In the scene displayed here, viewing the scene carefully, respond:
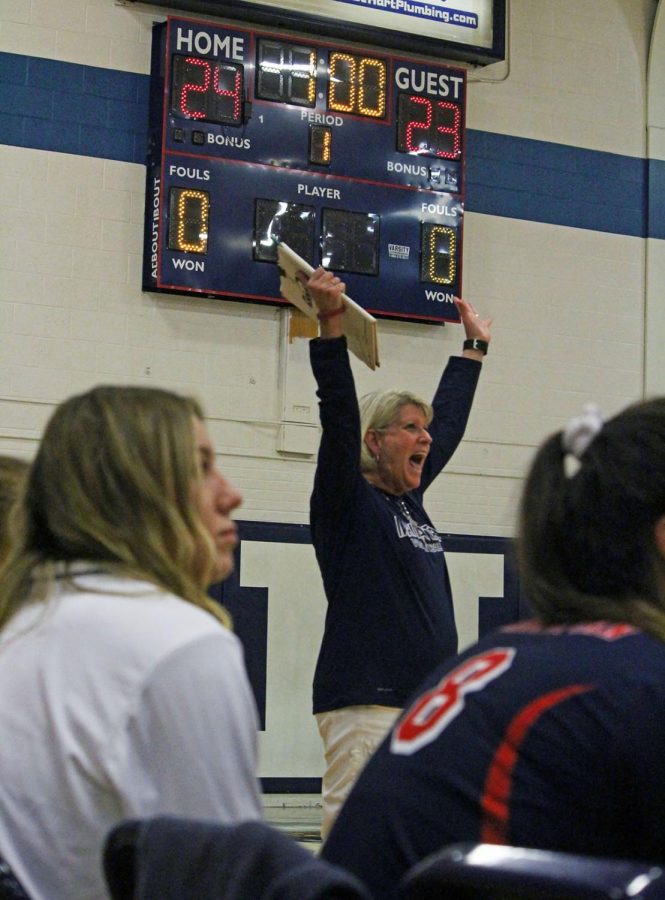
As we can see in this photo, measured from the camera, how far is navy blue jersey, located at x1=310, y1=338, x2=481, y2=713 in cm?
369

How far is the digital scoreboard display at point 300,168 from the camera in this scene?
21.9 ft

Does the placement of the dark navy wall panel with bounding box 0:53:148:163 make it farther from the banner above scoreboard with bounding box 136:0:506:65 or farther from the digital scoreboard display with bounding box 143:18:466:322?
the banner above scoreboard with bounding box 136:0:506:65

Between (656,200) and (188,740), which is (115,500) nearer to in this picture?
(188,740)

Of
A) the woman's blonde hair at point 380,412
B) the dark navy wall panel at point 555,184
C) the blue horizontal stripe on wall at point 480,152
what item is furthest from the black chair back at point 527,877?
the dark navy wall panel at point 555,184

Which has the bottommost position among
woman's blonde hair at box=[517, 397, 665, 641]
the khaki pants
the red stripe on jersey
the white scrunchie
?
the khaki pants

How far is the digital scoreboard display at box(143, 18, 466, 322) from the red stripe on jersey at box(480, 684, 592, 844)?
5382 mm

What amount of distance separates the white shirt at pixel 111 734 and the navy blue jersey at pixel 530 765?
0.56 ft

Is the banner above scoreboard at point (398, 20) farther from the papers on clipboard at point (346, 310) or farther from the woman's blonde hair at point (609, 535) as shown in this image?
the woman's blonde hair at point (609, 535)

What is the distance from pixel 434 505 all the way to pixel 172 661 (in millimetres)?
5927

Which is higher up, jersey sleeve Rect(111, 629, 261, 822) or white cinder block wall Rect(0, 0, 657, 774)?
white cinder block wall Rect(0, 0, 657, 774)

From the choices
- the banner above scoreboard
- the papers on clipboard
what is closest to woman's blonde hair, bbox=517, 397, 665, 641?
the papers on clipboard

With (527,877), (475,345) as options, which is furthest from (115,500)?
(475,345)

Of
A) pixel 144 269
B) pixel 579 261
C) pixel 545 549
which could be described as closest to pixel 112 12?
pixel 144 269

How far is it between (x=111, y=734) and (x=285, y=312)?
5.74 metres
